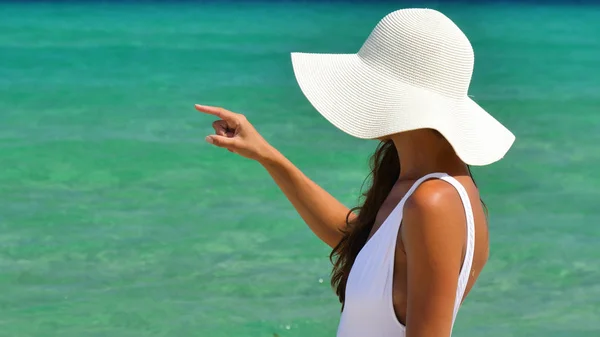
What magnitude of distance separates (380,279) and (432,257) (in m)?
0.17

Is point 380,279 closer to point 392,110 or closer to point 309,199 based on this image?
point 392,110

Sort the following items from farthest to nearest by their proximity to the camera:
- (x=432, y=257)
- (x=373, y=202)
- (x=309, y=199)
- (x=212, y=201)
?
1. (x=212, y=201)
2. (x=309, y=199)
3. (x=373, y=202)
4. (x=432, y=257)

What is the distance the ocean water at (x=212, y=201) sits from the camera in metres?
5.43

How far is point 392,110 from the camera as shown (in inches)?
79.4

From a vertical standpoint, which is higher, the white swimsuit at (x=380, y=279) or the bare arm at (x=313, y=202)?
the white swimsuit at (x=380, y=279)

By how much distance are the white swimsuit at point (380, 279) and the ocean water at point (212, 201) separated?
122 inches

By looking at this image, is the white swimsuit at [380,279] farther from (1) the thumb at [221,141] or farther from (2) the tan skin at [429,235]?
(1) the thumb at [221,141]

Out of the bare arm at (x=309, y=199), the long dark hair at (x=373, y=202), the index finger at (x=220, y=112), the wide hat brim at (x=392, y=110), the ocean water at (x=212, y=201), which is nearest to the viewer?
the wide hat brim at (x=392, y=110)

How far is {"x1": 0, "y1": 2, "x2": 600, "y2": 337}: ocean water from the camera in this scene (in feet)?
17.8

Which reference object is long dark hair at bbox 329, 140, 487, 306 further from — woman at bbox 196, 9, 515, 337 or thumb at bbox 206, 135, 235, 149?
thumb at bbox 206, 135, 235, 149

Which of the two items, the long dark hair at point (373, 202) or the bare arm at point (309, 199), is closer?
the long dark hair at point (373, 202)

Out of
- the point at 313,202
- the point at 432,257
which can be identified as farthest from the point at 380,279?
the point at 313,202

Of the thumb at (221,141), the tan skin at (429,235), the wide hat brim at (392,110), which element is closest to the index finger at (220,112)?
the thumb at (221,141)

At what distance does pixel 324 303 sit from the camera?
5457 millimetres
